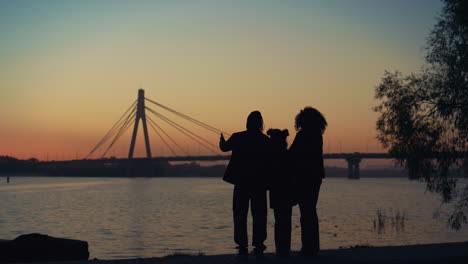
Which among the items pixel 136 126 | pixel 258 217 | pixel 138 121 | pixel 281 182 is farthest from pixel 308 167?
pixel 138 121

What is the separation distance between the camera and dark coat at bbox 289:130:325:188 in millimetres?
7961

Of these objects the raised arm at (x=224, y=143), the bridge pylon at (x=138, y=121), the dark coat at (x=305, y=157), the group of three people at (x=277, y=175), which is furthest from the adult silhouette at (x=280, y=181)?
the bridge pylon at (x=138, y=121)

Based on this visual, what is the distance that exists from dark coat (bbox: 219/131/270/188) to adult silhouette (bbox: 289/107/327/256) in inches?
17.5

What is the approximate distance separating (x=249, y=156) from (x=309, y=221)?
4.20 feet

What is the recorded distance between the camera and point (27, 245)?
30.0 feet

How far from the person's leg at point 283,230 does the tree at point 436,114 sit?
429 inches

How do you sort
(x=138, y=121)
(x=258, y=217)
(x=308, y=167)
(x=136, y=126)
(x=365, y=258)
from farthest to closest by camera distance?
(x=138, y=121) → (x=136, y=126) → (x=308, y=167) → (x=258, y=217) → (x=365, y=258)

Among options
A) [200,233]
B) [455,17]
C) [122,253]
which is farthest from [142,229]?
[455,17]

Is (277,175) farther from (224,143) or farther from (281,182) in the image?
(224,143)

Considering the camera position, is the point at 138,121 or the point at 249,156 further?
the point at 138,121

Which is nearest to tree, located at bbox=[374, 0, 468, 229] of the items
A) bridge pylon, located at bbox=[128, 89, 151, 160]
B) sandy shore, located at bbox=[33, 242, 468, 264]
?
sandy shore, located at bbox=[33, 242, 468, 264]

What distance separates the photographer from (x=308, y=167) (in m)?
7.97

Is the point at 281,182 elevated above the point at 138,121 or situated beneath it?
situated beneath

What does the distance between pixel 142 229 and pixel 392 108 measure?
14091 mm
